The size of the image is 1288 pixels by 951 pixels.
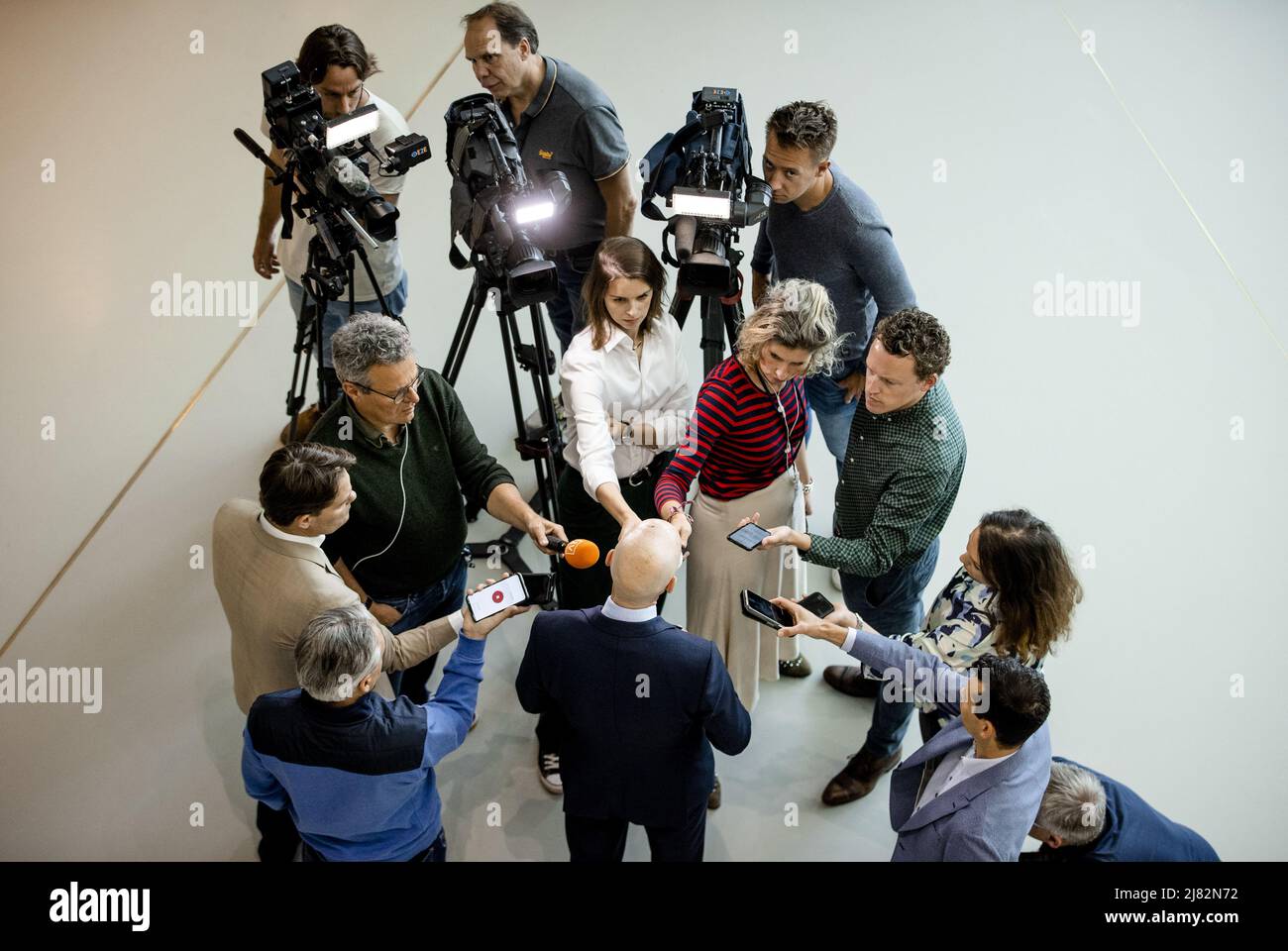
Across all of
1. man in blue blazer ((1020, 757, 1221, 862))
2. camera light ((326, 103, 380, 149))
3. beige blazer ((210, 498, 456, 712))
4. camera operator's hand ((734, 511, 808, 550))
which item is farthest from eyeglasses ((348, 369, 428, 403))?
man in blue blazer ((1020, 757, 1221, 862))

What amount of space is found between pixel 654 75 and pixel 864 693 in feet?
11.2

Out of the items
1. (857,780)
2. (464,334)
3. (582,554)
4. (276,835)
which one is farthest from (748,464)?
(276,835)

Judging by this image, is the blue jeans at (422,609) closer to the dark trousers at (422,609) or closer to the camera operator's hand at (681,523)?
the dark trousers at (422,609)

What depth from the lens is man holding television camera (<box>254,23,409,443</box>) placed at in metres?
2.87

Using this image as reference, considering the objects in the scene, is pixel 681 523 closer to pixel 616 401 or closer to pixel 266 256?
pixel 616 401

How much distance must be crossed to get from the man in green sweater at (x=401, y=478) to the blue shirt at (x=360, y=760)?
Answer: 0.43 m

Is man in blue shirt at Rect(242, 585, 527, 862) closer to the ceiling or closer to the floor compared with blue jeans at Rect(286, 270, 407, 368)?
closer to the floor

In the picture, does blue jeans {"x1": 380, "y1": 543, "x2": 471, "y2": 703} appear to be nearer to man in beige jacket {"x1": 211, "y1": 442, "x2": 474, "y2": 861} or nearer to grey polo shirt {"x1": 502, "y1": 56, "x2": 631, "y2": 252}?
man in beige jacket {"x1": 211, "y1": 442, "x2": 474, "y2": 861}

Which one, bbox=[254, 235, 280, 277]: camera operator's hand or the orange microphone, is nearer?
the orange microphone

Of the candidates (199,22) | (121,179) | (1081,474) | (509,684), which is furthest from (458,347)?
(199,22)

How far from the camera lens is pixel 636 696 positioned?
1957 mm

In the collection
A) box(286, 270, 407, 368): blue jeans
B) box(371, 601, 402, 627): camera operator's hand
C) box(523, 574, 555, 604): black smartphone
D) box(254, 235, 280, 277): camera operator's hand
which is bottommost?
box(371, 601, 402, 627): camera operator's hand

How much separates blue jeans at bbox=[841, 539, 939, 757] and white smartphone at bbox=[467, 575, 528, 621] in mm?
943

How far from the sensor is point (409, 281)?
4.21 meters
